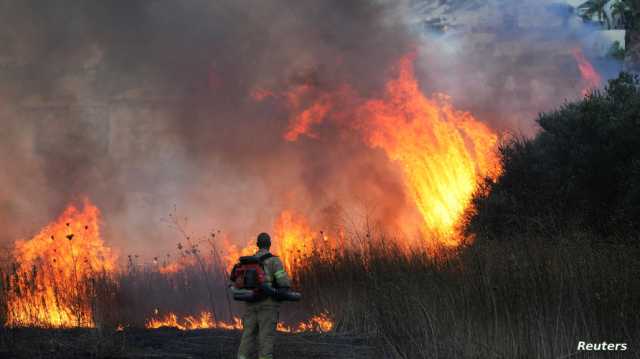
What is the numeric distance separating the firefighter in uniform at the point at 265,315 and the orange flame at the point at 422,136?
41.5 feet

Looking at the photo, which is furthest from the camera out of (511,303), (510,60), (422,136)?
(510,60)

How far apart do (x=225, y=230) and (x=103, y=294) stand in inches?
427

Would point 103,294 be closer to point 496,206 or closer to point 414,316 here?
point 414,316

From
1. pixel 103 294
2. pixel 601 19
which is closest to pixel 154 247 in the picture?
pixel 103 294

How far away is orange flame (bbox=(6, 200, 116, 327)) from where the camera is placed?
599 inches

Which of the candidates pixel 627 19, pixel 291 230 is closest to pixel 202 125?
pixel 291 230

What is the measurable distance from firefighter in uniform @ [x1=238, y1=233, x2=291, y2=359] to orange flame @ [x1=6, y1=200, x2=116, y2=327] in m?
3.64

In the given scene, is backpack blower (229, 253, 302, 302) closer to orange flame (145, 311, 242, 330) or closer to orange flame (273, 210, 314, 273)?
orange flame (145, 311, 242, 330)

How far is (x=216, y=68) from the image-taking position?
28.0 meters

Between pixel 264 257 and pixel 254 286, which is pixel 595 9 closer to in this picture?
pixel 264 257

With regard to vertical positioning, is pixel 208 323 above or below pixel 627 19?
below

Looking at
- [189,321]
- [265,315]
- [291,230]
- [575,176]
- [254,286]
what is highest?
[291,230]

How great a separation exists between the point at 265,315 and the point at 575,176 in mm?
10539

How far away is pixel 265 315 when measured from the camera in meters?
9.94
